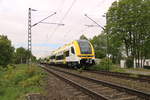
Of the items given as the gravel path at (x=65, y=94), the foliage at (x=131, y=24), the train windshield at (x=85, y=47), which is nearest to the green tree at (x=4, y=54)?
the train windshield at (x=85, y=47)

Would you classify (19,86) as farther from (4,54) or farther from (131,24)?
(131,24)

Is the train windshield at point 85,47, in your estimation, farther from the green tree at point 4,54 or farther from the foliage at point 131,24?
the green tree at point 4,54

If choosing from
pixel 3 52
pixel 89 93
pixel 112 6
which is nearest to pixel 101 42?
pixel 112 6

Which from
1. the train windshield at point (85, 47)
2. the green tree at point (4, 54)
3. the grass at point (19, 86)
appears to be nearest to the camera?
the grass at point (19, 86)

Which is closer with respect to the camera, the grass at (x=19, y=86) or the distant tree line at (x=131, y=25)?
the grass at (x=19, y=86)

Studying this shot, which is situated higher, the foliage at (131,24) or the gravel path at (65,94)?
the foliage at (131,24)

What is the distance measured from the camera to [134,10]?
34750mm

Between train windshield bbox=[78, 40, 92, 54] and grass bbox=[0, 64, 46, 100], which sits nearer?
grass bbox=[0, 64, 46, 100]

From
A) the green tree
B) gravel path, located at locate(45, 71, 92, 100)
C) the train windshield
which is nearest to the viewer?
gravel path, located at locate(45, 71, 92, 100)

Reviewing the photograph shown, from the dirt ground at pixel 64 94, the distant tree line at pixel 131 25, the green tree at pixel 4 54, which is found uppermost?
the distant tree line at pixel 131 25

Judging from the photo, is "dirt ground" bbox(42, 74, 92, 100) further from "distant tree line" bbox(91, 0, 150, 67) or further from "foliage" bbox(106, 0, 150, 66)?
"foliage" bbox(106, 0, 150, 66)

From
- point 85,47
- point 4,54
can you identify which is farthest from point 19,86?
point 4,54

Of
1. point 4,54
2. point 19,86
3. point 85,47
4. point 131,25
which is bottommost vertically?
point 19,86

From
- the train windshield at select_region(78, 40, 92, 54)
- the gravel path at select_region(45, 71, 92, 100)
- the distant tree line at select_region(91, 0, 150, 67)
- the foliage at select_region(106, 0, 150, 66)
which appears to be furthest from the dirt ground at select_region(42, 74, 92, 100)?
the foliage at select_region(106, 0, 150, 66)
